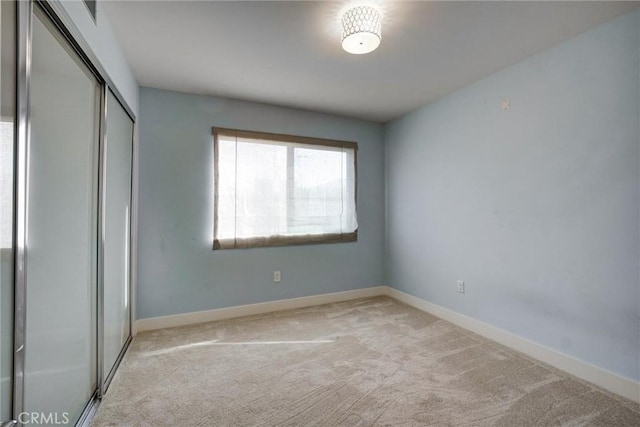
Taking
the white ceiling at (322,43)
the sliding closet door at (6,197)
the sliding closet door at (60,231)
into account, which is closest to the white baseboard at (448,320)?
the sliding closet door at (60,231)

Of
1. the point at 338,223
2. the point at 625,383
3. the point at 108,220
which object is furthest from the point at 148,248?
the point at 625,383

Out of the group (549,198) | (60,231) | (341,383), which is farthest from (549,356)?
(60,231)

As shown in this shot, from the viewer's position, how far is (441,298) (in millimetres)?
3199

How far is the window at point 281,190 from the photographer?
318 centimetres

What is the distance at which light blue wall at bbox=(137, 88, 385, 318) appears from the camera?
2.90m

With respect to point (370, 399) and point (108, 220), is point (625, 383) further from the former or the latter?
point (108, 220)

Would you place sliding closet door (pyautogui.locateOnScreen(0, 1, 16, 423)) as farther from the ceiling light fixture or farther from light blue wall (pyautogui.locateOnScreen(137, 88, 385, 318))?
light blue wall (pyautogui.locateOnScreen(137, 88, 385, 318))

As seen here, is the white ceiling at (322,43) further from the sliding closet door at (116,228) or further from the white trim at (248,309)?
the white trim at (248,309)

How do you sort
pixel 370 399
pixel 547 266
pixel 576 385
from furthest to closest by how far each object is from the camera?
pixel 547 266, pixel 576 385, pixel 370 399

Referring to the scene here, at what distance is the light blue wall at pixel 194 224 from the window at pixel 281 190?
4.4 inches

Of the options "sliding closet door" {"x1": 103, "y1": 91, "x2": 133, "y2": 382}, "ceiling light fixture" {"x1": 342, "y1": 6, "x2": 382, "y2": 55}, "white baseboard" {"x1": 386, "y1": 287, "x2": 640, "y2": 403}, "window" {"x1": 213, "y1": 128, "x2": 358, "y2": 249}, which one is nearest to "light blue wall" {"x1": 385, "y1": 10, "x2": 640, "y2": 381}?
"white baseboard" {"x1": 386, "y1": 287, "x2": 640, "y2": 403}

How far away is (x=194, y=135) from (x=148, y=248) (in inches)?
48.4

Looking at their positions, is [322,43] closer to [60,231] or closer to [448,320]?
[60,231]

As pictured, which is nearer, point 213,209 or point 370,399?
point 370,399
